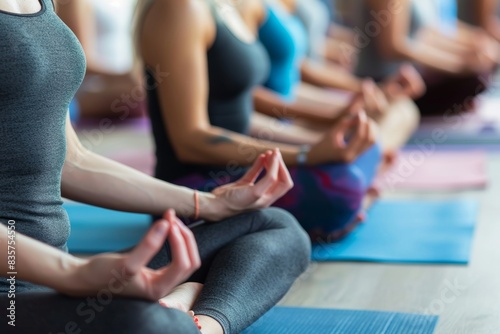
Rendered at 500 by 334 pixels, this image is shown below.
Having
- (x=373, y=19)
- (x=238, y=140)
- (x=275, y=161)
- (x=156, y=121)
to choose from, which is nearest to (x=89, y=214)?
(x=156, y=121)

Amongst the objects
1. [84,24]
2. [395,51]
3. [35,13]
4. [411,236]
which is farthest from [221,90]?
[84,24]

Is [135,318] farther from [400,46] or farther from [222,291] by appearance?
[400,46]

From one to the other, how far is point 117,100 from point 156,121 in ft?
8.52

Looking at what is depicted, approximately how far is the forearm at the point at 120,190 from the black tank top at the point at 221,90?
0.56 m

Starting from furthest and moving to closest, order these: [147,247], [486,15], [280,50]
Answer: [486,15] → [280,50] → [147,247]

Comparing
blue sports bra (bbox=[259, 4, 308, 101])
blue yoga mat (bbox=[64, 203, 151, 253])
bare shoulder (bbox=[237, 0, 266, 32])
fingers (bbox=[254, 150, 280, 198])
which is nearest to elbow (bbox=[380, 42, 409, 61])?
blue sports bra (bbox=[259, 4, 308, 101])

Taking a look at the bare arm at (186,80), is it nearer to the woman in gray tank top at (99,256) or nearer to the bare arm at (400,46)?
the woman in gray tank top at (99,256)

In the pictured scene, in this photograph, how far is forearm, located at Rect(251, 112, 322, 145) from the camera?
2.63 meters

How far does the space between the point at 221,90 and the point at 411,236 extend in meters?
0.64

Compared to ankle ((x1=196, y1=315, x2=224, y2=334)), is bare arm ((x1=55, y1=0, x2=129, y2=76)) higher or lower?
lower

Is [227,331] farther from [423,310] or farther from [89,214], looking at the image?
[89,214]

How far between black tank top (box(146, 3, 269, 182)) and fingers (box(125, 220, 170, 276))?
1.06 metres

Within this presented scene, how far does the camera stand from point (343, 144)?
2115mm

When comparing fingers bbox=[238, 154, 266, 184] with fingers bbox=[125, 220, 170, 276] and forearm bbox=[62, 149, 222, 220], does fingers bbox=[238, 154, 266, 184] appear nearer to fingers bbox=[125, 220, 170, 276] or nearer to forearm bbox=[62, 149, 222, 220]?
forearm bbox=[62, 149, 222, 220]
